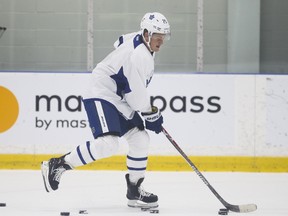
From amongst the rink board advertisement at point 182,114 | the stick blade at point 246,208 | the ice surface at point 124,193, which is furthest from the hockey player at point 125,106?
the rink board advertisement at point 182,114

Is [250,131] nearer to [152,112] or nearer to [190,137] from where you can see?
[190,137]

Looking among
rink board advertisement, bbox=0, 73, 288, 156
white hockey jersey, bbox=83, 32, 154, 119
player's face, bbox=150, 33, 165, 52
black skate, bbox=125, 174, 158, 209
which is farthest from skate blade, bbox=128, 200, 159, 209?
rink board advertisement, bbox=0, 73, 288, 156

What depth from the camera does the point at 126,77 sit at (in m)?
4.40

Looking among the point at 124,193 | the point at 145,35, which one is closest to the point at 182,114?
the point at 124,193

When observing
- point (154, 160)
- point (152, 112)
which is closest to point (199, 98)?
point (154, 160)

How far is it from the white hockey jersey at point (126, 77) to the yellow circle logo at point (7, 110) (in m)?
2.02

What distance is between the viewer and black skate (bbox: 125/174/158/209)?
4.62 meters

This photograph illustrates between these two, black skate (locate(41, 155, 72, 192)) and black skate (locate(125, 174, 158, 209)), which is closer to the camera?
black skate (locate(41, 155, 72, 192))

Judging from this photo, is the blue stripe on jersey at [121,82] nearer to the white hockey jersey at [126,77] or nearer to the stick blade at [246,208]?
the white hockey jersey at [126,77]

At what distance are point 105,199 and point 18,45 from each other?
2.50 meters

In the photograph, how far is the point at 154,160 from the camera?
640 centimetres

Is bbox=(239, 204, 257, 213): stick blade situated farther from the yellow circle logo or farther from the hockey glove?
the yellow circle logo

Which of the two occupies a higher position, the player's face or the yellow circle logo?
the player's face

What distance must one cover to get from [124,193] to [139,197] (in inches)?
23.4
